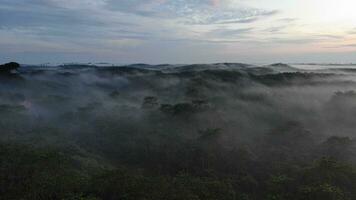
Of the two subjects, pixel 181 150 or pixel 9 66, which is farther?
pixel 9 66

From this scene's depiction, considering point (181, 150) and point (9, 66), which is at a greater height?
point (9, 66)

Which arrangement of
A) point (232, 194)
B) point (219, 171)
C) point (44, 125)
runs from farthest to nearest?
point (44, 125) → point (219, 171) → point (232, 194)

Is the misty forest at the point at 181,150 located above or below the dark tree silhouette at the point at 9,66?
below

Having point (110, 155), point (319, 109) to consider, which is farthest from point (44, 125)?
point (319, 109)

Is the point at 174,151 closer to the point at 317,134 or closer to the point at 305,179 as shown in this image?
the point at 305,179

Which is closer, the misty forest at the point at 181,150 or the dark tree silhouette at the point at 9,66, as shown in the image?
the misty forest at the point at 181,150

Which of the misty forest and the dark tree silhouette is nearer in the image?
the misty forest

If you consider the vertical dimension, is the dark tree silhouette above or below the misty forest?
above

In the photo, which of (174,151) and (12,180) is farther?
(174,151)
